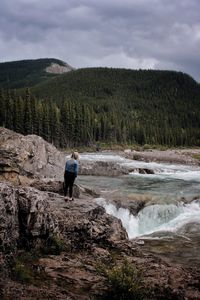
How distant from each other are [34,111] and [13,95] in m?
11.1

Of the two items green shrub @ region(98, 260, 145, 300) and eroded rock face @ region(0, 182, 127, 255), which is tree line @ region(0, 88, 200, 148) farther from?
green shrub @ region(98, 260, 145, 300)

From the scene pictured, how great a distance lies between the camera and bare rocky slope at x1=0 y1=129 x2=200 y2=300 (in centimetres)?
1059

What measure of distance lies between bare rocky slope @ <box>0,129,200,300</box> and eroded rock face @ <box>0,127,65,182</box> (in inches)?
498

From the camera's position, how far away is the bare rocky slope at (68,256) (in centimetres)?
1059

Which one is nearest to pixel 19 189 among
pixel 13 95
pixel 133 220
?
pixel 133 220

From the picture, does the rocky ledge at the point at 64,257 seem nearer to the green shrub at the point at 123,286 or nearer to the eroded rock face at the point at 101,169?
the green shrub at the point at 123,286

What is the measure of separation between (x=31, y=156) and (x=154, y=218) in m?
11.1

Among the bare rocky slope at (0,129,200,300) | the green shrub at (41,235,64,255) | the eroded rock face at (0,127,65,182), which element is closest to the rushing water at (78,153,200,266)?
the bare rocky slope at (0,129,200,300)

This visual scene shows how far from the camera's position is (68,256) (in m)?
13.3

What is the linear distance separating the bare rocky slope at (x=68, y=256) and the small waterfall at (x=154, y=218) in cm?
846

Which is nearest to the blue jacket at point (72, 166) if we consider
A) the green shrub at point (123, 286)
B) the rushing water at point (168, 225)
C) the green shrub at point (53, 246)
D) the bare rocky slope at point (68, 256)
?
the bare rocky slope at point (68, 256)

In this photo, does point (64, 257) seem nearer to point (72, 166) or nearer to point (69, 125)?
point (72, 166)

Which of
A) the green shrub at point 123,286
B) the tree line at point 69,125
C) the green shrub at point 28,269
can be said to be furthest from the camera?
the tree line at point 69,125

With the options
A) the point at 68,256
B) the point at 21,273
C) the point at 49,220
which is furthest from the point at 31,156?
the point at 21,273
